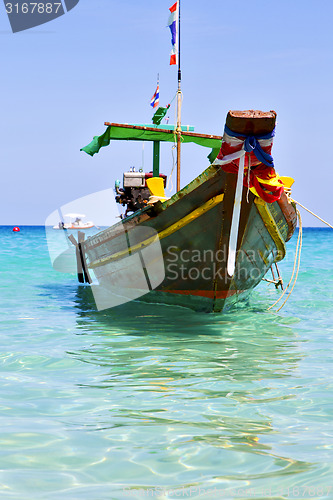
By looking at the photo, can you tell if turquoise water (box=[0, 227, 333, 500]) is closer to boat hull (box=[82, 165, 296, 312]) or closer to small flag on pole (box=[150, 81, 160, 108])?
boat hull (box=[82, 165, 296, 312])

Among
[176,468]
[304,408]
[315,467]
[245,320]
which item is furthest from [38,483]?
[245,320]

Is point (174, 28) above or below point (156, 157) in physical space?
above

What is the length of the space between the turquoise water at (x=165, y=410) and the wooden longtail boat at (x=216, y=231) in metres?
0.90

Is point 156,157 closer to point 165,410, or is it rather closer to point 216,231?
point 216,231

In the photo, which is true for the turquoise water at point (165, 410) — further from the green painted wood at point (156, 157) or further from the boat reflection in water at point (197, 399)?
the green painted wood at point (156, 157)

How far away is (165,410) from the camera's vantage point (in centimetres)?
390

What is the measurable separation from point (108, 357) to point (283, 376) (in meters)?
1.86

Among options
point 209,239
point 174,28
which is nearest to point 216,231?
point 209,239

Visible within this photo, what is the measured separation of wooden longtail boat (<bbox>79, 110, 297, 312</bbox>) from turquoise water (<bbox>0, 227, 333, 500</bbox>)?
2.94 feet

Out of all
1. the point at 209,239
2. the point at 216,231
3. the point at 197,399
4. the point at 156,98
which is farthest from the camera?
the point at 156,98

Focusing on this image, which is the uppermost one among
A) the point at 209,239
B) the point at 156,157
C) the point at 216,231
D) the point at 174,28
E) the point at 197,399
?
the point at 174,28

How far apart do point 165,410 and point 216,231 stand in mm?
3908

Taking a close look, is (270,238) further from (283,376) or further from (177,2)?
(177,2)

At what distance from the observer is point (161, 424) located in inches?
142
